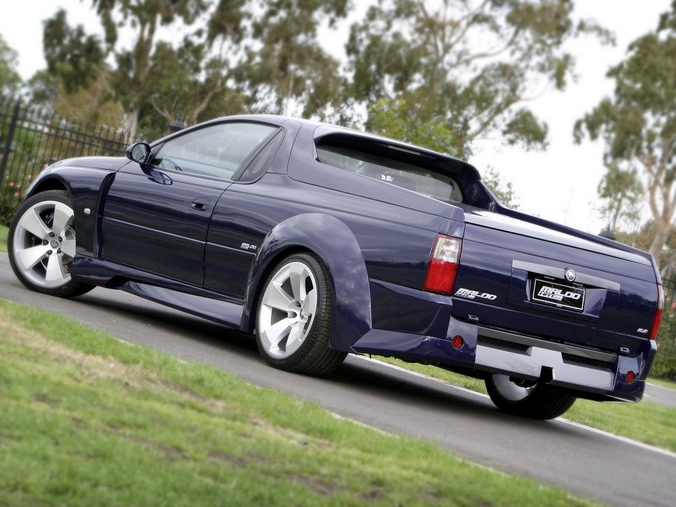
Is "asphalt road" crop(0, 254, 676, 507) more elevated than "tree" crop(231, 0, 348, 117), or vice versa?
"tree" crop(231, 0, 348, 117)

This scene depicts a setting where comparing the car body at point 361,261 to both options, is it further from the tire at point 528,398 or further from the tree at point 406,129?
the tree at point 406,129

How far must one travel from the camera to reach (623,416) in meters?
8.86

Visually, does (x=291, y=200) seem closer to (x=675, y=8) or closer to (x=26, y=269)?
(x=26, y=269)

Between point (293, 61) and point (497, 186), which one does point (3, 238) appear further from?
point (293, 61)

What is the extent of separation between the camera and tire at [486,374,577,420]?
751cm

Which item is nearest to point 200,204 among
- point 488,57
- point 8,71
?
point 488,57

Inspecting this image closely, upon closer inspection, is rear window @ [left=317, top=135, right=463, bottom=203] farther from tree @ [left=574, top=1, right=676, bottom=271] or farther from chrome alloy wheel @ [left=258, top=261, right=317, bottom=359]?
tree @ [left=574, top=1, right=676, bottom=271]

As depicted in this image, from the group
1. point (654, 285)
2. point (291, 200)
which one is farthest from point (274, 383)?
point (654, 285)

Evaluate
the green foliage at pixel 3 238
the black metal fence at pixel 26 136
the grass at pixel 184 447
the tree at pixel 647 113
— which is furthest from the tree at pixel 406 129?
Result: the tree at pixel 647 113

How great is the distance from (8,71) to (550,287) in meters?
107

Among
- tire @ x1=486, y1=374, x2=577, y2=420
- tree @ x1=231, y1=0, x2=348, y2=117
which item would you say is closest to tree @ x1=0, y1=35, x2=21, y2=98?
tree @ x1=231, y1=0, x2=348, y2=117

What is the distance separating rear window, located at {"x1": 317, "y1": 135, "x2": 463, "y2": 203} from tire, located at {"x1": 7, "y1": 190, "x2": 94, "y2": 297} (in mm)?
2289

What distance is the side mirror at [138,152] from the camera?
817 cm

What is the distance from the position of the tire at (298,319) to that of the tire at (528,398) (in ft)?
4.92
